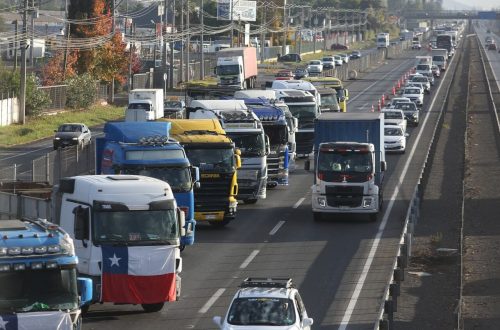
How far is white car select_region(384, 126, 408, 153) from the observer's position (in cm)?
6053

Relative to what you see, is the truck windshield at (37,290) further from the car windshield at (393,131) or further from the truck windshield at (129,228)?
the car windshield at (393,131)

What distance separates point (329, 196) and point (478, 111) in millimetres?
58310

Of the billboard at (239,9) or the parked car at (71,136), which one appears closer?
the parked car at (71,136)

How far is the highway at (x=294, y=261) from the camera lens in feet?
83.9

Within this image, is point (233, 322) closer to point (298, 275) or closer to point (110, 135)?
point (298, 275)

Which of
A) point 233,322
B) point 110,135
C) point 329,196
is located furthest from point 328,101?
point 233,322

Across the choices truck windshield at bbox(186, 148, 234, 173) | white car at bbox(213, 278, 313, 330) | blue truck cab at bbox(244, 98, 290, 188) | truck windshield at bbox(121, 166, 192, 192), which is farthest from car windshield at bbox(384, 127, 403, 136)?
white car at bbox(213, 278, 313, 330)

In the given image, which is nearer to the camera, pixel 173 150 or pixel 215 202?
pixel 173 150

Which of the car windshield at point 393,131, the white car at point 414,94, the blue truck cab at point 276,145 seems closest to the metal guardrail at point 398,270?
the blue truck cab at point 276,145

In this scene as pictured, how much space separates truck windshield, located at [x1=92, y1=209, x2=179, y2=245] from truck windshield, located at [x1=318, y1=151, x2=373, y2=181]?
1464 cm

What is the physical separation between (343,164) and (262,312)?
61.2ft

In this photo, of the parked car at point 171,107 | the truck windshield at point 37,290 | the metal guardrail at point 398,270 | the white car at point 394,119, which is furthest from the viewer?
the parked car at point 171,107

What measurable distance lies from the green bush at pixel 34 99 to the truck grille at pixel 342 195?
44.1 meters

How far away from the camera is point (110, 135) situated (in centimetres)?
3428
